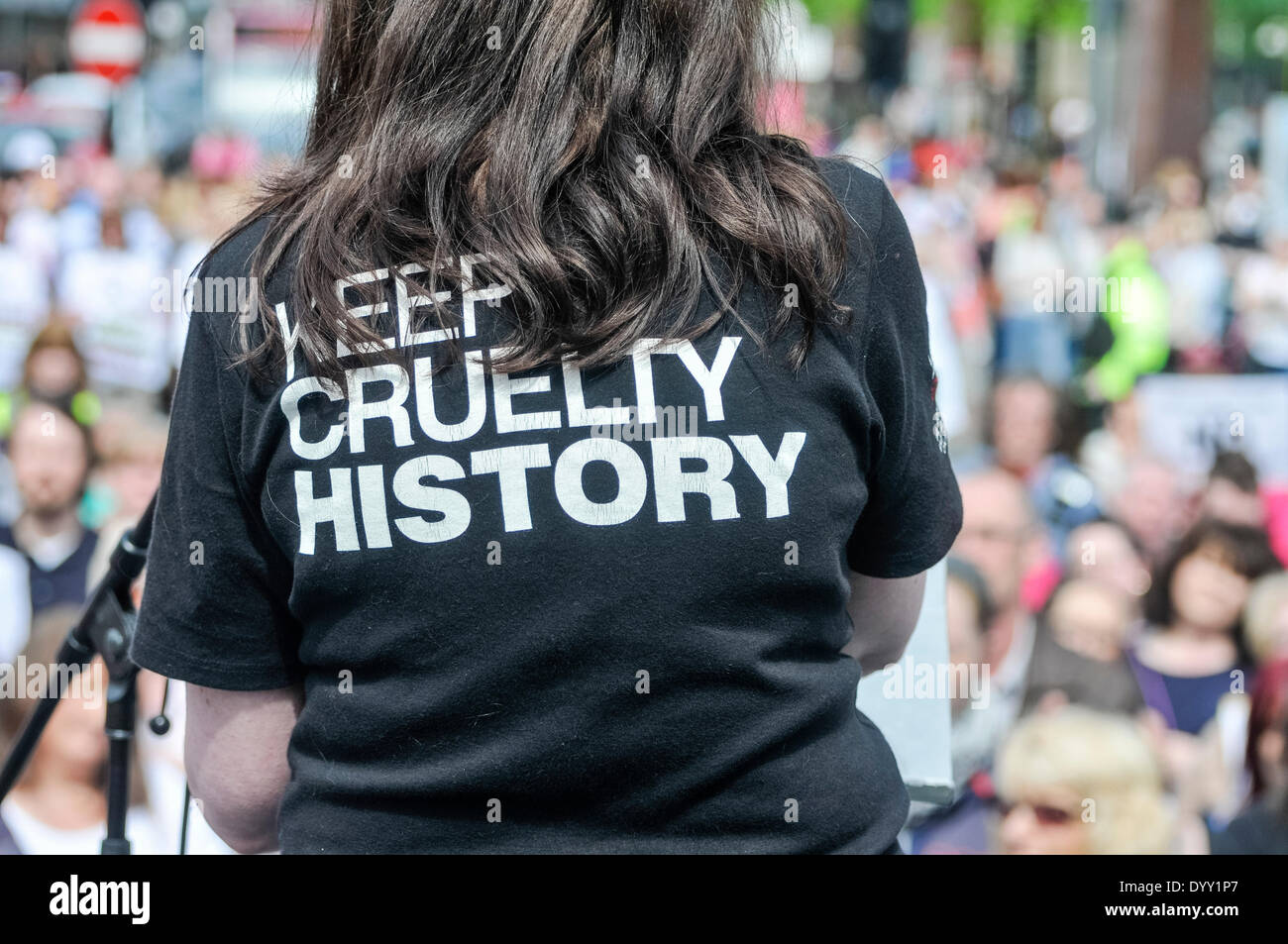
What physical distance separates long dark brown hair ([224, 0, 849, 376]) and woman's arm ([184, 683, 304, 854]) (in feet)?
1.26

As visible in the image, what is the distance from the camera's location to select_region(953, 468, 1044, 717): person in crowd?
4.02 metres

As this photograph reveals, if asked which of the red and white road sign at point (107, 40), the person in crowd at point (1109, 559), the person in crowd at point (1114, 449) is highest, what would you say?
the red and white road sign at point (107, 40)

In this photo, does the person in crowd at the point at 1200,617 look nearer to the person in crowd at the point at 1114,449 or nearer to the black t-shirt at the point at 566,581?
the person in crowd at the point at 1114,449

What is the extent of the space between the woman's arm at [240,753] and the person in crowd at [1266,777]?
249 cm

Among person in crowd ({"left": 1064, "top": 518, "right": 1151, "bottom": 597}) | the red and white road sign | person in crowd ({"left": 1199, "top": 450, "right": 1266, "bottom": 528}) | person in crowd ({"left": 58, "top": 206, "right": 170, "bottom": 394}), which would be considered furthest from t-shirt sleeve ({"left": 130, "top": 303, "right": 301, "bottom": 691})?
the red and white road sign

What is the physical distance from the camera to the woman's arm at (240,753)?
1.40m

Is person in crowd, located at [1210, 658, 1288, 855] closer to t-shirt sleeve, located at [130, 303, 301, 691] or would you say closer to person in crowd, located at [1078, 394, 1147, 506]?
person in crowd, located at [1078, 394, 1147, 506]

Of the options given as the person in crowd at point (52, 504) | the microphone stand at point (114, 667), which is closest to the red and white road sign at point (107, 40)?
the person in crowd at point (52, 504)

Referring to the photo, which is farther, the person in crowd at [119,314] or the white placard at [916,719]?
the person in crowd at [119,314]

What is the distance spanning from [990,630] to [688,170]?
3.04 m

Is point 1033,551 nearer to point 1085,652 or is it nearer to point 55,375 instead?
point 1085,652

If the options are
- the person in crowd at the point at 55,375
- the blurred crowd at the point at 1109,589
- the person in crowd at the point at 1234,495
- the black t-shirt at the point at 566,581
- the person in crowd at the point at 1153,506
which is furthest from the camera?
the person in crowd at the point at 55,375

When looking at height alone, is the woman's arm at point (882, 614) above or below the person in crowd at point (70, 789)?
above

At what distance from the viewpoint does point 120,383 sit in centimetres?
588
